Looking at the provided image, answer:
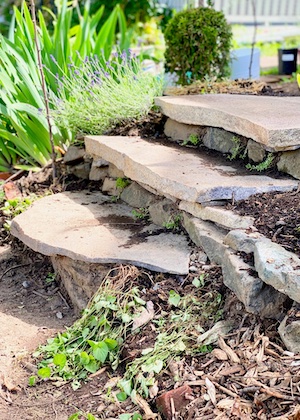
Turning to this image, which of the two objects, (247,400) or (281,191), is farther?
(281,191)

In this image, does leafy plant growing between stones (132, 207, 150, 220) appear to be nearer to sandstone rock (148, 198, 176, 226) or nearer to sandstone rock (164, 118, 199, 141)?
sandstone rock (148, 198, 176, 226)

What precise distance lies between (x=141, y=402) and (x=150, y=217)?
4.19ft

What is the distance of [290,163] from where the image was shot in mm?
3121

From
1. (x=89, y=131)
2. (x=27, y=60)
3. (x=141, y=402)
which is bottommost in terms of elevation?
(x=141, y=402)

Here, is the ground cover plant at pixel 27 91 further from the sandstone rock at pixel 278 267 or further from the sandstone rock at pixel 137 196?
the sandstone rock at pixel 278 267

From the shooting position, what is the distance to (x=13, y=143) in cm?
483

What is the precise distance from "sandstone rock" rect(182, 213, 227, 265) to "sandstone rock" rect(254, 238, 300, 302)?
0.80 ft

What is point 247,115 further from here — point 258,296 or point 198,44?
point 198,44

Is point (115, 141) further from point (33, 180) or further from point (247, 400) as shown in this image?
point (247, 400)

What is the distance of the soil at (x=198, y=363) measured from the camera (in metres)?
2.17

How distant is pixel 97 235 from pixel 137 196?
0.52 m

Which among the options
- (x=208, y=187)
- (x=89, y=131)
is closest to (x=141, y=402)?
(x=208, y=187)

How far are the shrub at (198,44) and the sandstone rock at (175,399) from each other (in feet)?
11.2

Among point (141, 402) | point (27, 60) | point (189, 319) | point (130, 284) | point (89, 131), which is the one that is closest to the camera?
point (141, 402)
